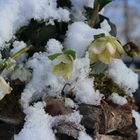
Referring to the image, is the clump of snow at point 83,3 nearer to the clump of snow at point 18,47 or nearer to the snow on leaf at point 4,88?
the clump of snow at point 18,47

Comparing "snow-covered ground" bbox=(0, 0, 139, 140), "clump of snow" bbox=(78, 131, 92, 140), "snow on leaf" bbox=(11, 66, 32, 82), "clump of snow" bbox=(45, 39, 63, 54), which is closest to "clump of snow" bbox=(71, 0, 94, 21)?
"snow-covered ground" bbox=(0, 0, 139, 140)

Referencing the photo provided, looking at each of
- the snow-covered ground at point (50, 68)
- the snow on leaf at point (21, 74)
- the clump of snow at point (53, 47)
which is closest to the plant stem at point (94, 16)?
the snow-covered ground at point (50, 68)

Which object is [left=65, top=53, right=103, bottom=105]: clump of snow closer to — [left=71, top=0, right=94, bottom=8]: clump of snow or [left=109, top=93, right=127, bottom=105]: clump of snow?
[left=109, top=93, right=127, bottom=105]: clump of snow

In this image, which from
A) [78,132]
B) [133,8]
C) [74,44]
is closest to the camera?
[78,132]

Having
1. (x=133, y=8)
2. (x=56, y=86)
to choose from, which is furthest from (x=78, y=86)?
(x=133, y=8)

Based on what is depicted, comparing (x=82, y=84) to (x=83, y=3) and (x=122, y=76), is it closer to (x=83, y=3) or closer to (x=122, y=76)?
(x=122, y=76)

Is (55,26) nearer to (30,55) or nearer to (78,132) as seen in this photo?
(30,55)

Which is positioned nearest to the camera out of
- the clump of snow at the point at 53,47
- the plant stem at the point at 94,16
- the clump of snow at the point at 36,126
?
the clump of snow at the point at 36,126
